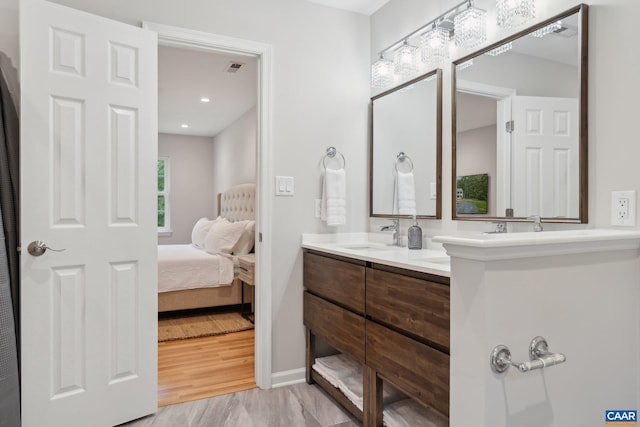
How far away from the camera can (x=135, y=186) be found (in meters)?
2.03

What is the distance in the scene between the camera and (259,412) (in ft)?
6.99

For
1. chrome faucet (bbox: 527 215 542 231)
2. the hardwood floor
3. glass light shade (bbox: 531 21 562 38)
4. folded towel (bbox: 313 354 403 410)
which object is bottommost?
the hardwood floor

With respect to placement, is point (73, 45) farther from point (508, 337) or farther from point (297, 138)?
point (508, 337)

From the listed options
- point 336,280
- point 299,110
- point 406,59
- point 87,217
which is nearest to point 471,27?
point 406,59

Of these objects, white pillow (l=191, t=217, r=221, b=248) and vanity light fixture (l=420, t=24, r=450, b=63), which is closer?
vanity light fixture (l=420, t=24, r=450, b=63)

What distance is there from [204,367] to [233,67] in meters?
2.55

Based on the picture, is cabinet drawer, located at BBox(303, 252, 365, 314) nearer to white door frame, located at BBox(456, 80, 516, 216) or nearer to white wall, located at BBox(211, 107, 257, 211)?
white door frame, located at BBox(456, 80, 516, 216)

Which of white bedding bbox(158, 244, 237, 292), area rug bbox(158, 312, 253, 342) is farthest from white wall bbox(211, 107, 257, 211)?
area rug bbox(158, 312, 253, 342)

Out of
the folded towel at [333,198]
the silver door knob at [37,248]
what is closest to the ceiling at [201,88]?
the folded towel at [333,198]

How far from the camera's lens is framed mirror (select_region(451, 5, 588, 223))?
1.50 m

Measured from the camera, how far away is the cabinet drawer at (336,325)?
192cm

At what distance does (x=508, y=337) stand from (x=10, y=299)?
1914mm

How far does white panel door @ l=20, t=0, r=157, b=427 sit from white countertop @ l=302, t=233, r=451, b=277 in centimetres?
98

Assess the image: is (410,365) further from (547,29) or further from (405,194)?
(547,29)
